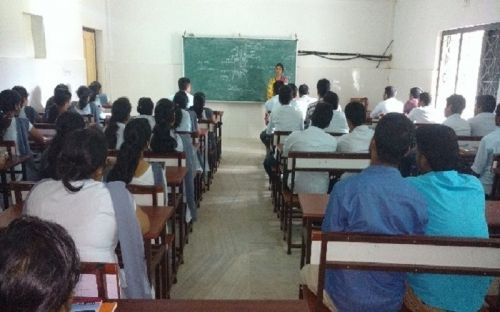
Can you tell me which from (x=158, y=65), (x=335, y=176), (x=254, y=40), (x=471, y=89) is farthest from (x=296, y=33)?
(x=335, y=176)

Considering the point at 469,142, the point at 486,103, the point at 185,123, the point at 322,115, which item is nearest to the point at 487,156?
the point at 469,142

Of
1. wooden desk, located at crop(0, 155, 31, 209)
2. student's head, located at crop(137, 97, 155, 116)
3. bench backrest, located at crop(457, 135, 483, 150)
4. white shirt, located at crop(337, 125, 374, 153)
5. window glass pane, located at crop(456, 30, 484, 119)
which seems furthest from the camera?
window glass pane, located at crop(456, 30, 484, 119)

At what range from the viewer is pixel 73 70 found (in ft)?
21.7

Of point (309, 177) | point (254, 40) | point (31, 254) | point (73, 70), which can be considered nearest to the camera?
point (31, 254)

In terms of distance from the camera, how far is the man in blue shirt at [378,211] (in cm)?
155

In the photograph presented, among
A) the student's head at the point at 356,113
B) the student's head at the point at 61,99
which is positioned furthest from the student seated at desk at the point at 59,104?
the student's head at the point at 356,113

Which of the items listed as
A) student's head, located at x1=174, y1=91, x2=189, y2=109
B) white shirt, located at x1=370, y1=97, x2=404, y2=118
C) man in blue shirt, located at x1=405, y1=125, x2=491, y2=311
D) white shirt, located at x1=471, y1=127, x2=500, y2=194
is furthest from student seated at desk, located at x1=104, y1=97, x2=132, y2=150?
white shirt, located at x1=370, y1=97, x2=404, y2=118

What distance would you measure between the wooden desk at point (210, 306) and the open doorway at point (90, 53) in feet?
23.7

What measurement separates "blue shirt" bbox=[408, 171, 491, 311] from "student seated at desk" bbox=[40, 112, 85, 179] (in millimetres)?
1770

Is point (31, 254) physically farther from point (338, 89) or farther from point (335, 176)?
point (338, 89)

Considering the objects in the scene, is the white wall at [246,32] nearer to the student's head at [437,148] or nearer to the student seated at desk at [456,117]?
the student seated at desk at [456,117]

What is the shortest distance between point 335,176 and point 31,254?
310cm

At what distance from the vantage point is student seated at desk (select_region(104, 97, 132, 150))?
3.65m

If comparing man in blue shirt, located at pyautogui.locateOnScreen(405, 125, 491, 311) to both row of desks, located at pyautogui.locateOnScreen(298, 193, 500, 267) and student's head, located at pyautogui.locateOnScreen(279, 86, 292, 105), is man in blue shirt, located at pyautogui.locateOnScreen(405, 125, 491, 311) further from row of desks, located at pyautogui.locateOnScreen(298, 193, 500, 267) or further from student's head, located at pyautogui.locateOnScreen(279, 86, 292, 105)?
student's head, located at pyautogui.locateOnScreen(279, 86, 292, 105)
